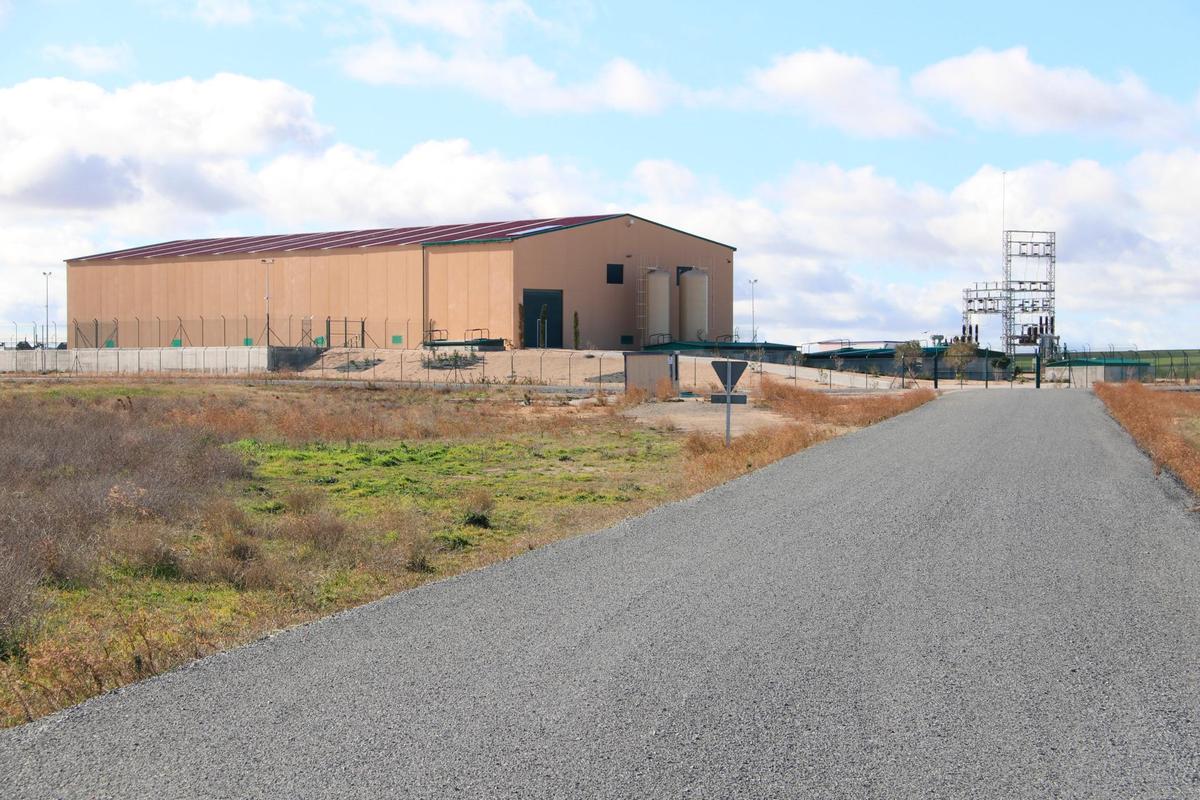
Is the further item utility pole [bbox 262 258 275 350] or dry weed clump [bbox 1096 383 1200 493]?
utility pole [bbox 262 258 275 350]

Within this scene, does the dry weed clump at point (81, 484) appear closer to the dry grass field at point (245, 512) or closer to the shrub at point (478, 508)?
the dry grass field at point (245, 512)

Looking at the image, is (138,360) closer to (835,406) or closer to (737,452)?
(835,406)

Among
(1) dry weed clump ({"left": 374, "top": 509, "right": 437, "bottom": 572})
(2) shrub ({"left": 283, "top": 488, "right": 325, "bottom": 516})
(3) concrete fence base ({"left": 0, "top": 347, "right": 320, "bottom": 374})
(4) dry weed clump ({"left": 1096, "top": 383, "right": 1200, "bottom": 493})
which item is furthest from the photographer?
(3) concrete fence base ({"left": 0, "top": 347, "right": 320, "bottom": 374})

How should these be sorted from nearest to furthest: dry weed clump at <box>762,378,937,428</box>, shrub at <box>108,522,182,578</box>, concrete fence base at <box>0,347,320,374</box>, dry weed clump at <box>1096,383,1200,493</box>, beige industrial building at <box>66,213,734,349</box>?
1. shrub at <box>108,522,182,578</box>
2. dry weed clump at <box>1096,383,1200,493</box>
3. dry weed clump at <box>762,378,937,428</box>
4. beige industrial building at <box>66,213,734,349</box>
5. concrete fence base at <box>0,347,320,374</box>

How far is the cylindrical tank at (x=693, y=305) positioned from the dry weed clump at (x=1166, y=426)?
107 feet

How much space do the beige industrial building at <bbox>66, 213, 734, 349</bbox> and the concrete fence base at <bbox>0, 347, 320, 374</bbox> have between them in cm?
229

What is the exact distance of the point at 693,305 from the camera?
89625 mm

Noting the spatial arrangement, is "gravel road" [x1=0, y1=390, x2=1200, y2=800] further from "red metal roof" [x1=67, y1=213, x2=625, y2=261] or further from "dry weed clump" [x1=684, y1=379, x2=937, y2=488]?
"red metal roof" [x1=67, y1=213, x2=625, y2=261]

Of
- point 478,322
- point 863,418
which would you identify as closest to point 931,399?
point 863,418

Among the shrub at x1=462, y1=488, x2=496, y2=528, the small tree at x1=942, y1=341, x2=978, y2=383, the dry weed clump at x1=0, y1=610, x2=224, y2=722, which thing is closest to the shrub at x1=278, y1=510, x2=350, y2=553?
the shrub at x1=462, y1=488, x2=496, y2=528

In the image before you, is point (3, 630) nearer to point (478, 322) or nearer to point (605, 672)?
point (605, 672)

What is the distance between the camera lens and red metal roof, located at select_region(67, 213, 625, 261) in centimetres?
8462

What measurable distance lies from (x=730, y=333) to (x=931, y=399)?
4390cm

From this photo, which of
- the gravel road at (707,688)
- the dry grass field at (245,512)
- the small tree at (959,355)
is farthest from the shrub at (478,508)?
the small tree at (959,355)
